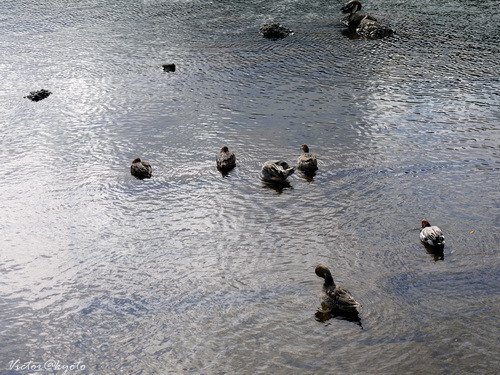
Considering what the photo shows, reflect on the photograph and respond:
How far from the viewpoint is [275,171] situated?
18.7 m

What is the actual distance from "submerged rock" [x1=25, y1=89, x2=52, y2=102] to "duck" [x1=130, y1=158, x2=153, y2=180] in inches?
325

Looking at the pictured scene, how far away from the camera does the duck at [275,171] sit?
18.6 meters

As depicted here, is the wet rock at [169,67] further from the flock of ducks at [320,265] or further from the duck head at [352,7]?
A: the duck head at [352,7]

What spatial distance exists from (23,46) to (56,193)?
1550cm

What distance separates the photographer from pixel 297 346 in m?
13.1

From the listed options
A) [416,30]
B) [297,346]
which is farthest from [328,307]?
[416,30]

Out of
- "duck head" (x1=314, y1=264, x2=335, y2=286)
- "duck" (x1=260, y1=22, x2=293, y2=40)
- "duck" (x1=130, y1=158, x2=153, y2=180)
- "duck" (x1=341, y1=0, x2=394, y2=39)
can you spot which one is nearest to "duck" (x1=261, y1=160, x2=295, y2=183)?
"duck" (x1=130, y1=158, x2=153, y2=180)

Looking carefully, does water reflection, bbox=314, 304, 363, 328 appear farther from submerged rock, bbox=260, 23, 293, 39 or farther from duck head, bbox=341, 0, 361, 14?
duck head, bbox=341, 0, 361, 14

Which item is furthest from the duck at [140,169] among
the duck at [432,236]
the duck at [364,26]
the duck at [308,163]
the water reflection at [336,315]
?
the duck at [364,26]

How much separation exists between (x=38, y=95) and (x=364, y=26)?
1596 cm

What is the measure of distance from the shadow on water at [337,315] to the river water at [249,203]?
0.14 m

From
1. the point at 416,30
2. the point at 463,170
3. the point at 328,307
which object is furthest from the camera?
the point at 416,30

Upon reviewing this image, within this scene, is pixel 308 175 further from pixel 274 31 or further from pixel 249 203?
pixel 274 31

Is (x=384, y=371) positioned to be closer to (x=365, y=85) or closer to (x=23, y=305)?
(x=23, y=305)
